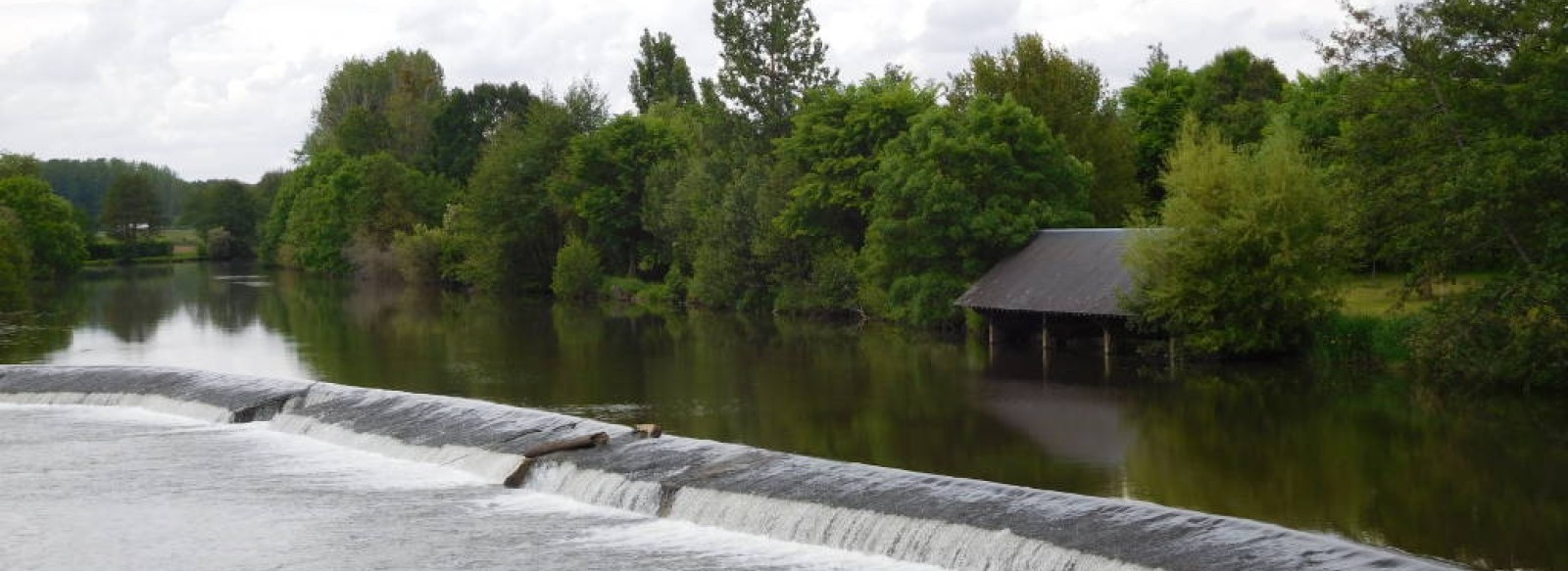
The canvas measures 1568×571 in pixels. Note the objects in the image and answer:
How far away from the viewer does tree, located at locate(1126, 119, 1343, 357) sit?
1198 inches

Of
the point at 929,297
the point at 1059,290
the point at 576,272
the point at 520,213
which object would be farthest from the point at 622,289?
the point at 1059,290

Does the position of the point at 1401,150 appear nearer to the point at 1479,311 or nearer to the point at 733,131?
the point at 1479,311

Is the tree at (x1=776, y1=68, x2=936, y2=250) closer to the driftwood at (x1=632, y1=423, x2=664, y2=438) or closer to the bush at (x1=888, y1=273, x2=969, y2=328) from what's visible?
the bush at (x1=888, y1=273, x2=969, y2=328)

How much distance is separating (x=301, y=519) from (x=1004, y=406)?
12756 mm

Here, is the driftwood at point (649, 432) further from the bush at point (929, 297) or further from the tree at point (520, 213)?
the tree at point (520, 213)

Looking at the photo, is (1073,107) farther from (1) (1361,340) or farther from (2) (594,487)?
(2) (594,487)

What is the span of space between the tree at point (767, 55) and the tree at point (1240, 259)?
26.8 meters

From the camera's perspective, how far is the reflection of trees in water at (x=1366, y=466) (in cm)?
1598

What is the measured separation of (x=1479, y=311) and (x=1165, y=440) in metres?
6.11

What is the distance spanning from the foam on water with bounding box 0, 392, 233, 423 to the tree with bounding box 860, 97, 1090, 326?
1902 centimetres

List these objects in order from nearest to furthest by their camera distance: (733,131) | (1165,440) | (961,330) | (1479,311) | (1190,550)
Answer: (1190,550), (1165,440), (1479,311), (961,330), (733,131)

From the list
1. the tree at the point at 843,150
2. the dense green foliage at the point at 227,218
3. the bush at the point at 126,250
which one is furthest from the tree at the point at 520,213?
the dense green foliage at the point at 227,218

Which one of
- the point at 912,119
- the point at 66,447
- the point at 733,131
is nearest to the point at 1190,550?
the point at 66,447

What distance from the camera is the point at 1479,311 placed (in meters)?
24.1
